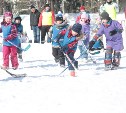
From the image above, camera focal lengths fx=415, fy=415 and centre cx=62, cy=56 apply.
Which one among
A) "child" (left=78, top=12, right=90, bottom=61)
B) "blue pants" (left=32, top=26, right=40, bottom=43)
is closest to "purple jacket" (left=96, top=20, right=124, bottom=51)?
"child" (left=78, top=12, right=90, bottom=61)

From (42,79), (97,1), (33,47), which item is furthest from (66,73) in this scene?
(97,1)

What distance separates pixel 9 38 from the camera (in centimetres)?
916

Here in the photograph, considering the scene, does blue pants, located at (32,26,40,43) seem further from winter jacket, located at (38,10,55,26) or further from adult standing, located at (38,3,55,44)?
winter jacket, located at (38,10,55,26)

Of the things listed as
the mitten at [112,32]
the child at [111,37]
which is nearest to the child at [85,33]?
the child at [111,37]

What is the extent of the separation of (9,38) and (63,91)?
2936 millimetres

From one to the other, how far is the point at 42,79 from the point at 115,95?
2036mm

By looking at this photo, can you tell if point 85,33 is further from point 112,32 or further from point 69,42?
point 69,42

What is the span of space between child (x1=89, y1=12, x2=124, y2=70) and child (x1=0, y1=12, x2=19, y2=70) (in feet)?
5.89

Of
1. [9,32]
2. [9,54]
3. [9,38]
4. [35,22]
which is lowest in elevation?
[9,54]

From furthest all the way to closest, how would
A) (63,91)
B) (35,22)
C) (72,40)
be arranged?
(35,22) < (72,40) < (63,91)

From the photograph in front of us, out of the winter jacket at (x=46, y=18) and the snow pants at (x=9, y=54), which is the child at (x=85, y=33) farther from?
the winter jacket at (x=46, y=18)

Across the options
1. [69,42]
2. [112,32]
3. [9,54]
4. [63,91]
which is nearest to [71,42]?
[69,42]

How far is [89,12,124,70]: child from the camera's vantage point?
29.3 feet

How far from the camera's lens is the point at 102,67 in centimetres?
957
